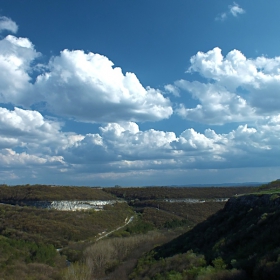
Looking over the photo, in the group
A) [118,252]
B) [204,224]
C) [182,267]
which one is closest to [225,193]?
[118,252]

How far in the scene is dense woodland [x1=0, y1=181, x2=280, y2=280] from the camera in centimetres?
1636

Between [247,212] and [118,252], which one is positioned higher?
[247,212]

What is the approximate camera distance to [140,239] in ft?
153

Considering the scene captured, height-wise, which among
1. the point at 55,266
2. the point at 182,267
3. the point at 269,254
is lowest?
the point at 55,266

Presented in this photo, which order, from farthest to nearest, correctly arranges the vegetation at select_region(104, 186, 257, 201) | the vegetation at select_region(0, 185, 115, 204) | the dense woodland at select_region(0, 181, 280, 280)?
the vegetation at select_region(104, 186, 257, 201) → the vegetation at select_region(0, 185, 115, 204) → the dense woodland at select_region(0, 181, 280, 280)

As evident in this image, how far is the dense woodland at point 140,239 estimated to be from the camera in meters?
16.4

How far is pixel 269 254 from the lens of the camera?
1295 cm

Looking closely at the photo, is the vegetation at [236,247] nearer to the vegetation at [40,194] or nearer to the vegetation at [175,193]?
the vegetation at [40,194]

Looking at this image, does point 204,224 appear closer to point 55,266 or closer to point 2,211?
point 55,266

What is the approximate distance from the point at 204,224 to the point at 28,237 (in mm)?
36932

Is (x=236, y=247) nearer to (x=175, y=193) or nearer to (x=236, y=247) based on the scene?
(x=236, y=247)

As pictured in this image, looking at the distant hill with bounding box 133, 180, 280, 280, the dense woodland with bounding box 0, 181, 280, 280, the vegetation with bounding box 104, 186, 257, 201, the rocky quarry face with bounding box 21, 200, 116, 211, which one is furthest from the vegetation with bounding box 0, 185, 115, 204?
the distant hill with bounding box 133, 180, 280, 280

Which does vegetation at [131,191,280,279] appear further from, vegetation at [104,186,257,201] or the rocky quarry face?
vegetation at [104,186,257,201]

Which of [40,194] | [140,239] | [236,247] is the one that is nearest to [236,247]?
[236,247]
